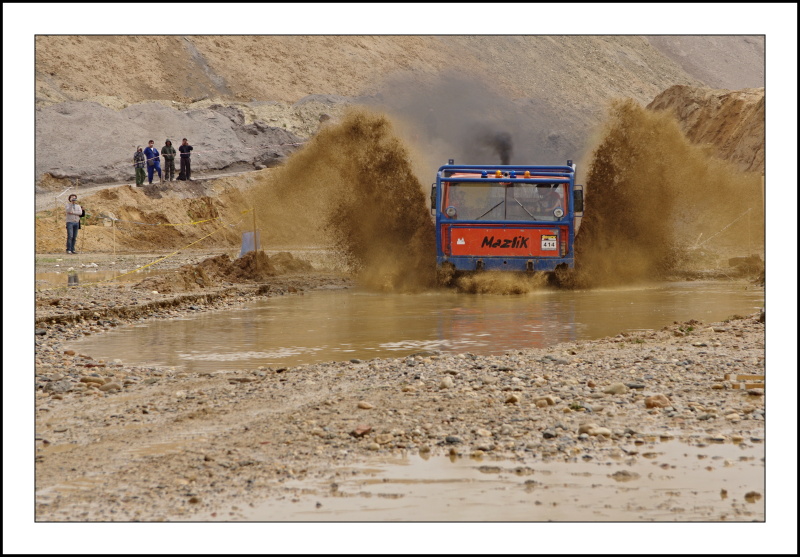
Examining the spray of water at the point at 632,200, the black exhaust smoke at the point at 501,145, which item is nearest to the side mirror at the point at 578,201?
the spray of water at the point at 632,200

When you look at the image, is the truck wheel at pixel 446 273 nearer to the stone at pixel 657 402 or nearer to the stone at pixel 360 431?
the stone at pixel 657 402

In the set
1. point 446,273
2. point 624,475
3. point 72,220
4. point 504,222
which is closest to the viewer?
point 624,475

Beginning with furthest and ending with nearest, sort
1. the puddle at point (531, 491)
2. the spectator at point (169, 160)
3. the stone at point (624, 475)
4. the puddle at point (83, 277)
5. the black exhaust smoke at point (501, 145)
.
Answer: the spectator at point (169, 160), the black exhaust smoke at point (501, 145), the puddle at point (83, 277), the stone at point (624, 475), the puddle at point (531, 491)

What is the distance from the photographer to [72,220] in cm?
2697

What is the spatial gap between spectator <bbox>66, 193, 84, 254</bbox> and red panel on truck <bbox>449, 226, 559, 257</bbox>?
43.2 feet

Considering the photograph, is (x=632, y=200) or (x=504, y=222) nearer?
(x=504, y=222)

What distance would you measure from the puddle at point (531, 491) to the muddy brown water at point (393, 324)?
498 cm

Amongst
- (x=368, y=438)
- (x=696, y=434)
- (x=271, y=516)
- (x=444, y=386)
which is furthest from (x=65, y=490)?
(x=696, y=434)

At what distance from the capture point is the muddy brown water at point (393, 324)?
11.4 metres

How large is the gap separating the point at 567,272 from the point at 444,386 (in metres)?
10.9

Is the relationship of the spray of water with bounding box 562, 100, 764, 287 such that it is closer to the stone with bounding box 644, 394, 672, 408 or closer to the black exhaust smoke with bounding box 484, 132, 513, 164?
the black exhaust smoke with bounding box 484, 132, 513, 164

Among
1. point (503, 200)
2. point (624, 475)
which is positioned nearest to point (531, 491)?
point (624, 475)

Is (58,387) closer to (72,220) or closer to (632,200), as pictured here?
(632,200)

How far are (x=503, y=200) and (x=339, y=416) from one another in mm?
11828
